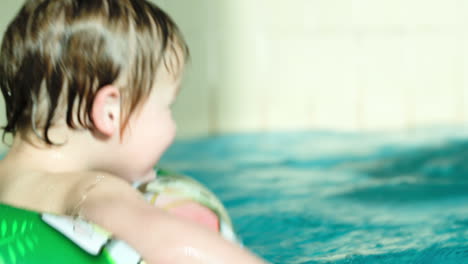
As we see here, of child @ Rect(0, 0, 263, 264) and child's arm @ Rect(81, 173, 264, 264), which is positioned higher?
child @ Rect(0, 0, 263, 264)

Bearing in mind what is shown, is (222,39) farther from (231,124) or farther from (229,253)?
(229,253)

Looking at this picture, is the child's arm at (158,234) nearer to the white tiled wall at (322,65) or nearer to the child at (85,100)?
the child at (85,100)

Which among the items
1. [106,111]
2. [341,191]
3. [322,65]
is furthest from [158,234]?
[322,65]

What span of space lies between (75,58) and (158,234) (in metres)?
0.37

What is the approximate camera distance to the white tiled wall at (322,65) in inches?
211

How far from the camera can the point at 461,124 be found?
5.46 m

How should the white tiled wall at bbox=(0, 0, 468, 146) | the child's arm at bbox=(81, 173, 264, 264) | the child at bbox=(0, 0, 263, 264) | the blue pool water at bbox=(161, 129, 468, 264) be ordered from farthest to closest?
the white tiled wall at bbox=(0, 0, 468, 146) → the blue pool water at bbox=(161, 129, 468, 264) → the child at bbox=(0, 0, 263, 264) → the child's arm at bbox=(81, 173, 264, 264)

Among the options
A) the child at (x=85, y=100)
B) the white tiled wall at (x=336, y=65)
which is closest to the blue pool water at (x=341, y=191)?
A: the white tiled wall at (x=336, y=65)

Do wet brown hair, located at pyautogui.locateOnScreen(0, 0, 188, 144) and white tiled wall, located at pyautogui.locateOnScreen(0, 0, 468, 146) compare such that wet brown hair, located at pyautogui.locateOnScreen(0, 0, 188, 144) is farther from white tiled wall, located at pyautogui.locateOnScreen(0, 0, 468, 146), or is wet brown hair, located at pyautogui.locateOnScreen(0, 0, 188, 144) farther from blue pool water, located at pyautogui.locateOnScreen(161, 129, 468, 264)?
white tiled wall, located at pyautogui.locateOnScreen(0, 0, 468, 146)

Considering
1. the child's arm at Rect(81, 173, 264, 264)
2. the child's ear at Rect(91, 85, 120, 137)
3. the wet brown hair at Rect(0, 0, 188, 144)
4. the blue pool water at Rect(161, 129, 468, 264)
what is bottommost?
the blue pool water at Rect(161, 129, 468, 264)

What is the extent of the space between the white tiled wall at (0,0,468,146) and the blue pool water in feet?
1.04

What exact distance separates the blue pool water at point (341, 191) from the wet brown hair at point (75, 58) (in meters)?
0.68

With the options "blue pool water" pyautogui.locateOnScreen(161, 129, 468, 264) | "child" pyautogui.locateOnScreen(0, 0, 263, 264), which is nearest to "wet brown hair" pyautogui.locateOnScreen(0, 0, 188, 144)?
"child" pyautogui.locateOnScreen(0, 0, 263, 264)

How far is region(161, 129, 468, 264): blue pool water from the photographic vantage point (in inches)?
79.4
